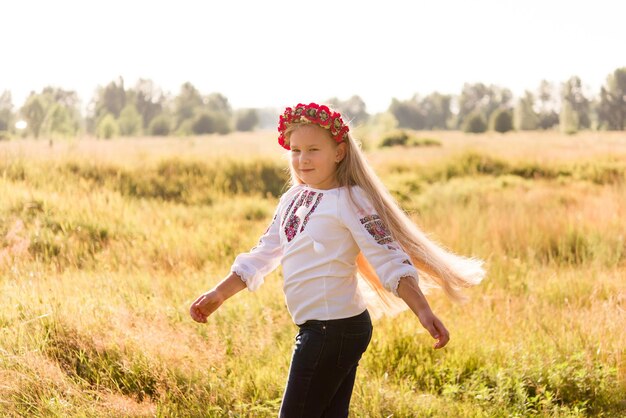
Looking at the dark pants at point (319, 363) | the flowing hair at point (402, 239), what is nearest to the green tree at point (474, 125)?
the flowing hair at point (402, 239)

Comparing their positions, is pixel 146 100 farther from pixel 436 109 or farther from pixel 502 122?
pixel 436 109

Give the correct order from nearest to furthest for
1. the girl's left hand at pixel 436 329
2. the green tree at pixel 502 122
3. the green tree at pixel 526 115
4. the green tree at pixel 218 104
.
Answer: the girl's left hand at pixel 436 329 → the green tree at pixel 502 122 → the green tree at pixel 526 115 → the green tree at pixel 218 104

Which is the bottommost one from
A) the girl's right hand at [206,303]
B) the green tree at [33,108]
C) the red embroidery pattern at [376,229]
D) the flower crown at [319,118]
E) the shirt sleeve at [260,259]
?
the girl's right hand at [206,303]

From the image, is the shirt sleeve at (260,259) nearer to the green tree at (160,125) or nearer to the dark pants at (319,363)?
the dark pants at (319,363)

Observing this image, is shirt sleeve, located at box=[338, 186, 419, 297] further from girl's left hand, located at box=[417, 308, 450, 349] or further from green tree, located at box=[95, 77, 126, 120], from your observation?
green tree, located at box=[95, 77, 126, 120]

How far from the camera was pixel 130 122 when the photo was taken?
47781 millimetres

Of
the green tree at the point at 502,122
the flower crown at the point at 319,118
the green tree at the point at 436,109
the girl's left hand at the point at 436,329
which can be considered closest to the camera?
the girl's left hand at the point at 436,329

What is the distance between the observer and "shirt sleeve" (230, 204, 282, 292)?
318cm

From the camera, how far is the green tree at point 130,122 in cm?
4653

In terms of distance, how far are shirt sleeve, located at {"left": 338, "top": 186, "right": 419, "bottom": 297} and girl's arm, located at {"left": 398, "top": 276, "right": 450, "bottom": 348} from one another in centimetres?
2

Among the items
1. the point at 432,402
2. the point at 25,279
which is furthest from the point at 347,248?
the point at 25,279

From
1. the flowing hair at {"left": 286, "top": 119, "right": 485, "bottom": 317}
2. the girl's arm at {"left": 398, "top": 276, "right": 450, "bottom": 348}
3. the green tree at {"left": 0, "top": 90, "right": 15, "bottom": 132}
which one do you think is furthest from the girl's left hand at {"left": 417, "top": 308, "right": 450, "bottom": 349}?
the green tree at {"left": 0, "top": 90, "right": 15, "bottom": 132}

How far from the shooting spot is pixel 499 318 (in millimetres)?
5293

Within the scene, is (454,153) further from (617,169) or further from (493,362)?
(493,362)
